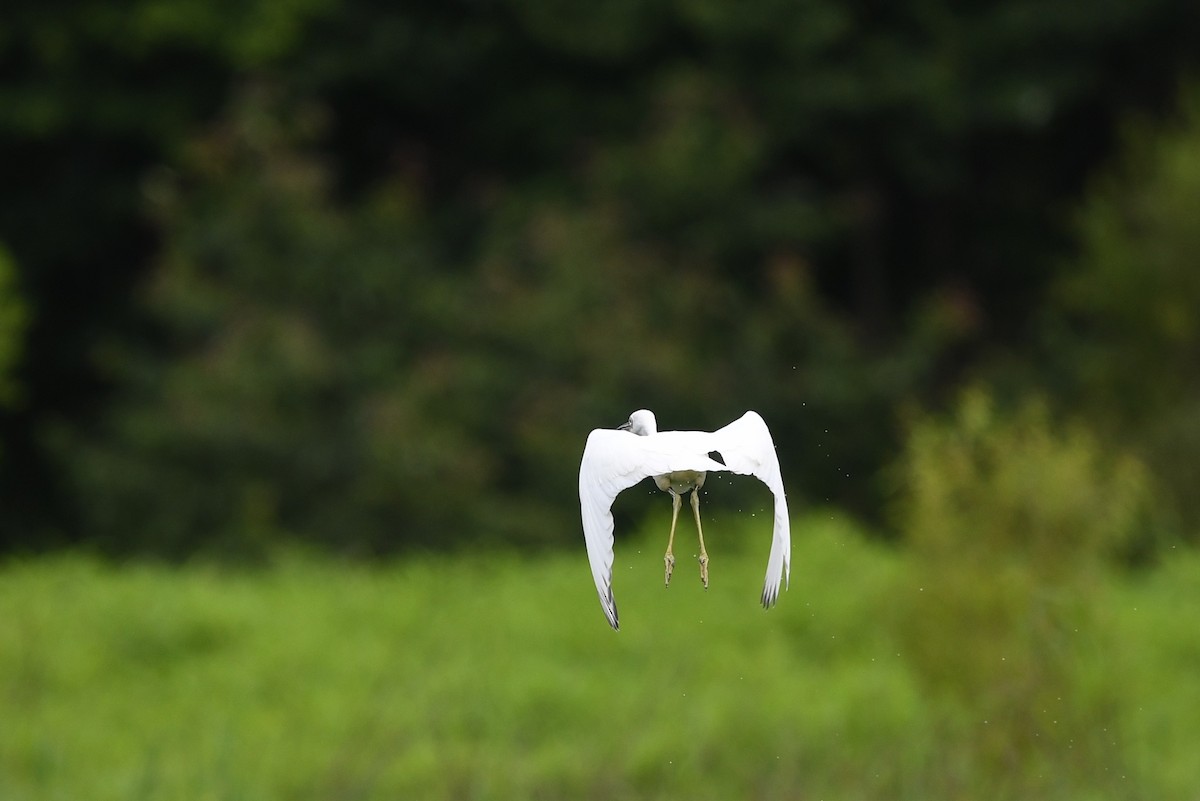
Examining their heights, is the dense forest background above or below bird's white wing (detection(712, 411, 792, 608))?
above

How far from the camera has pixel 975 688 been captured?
234 inches

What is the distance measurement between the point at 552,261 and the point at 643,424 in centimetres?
1021

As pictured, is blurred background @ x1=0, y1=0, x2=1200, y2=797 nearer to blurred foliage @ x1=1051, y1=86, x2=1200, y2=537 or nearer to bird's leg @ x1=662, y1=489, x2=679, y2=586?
blurred foliage @ x1=1051, y1=86, x2=1200, y2=537

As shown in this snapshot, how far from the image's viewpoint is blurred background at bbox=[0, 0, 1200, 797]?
10.5 meters

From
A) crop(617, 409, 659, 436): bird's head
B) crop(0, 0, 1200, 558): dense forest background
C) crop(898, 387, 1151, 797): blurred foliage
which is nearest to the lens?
crop(617, 409, 659, 436): bird's head

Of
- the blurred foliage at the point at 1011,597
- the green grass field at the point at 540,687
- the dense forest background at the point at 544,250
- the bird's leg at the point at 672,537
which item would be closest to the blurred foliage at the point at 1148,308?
the dense forest background at the point at 544,250

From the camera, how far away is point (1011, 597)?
5.72 metres

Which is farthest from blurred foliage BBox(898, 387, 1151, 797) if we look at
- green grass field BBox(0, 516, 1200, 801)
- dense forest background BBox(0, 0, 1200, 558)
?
dense forest background BBox(0, 0, 1200, 558)

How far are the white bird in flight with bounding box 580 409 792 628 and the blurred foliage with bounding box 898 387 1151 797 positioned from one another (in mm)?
4565

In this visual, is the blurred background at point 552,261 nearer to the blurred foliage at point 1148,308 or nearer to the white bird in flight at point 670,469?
the blurred foliage at point 1148,308

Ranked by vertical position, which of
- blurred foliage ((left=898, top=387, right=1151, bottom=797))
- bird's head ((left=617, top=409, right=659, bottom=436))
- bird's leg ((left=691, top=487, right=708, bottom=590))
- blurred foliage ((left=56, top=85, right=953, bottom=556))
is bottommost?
bird's leg ((left=691, top=487, right=708, bottom=590))

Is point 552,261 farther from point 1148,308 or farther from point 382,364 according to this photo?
point 1148,308

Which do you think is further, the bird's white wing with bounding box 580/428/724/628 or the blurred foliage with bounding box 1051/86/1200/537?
the blurred foliage with bounding box 1051/86/1200/537

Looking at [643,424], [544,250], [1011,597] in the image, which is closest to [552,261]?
[544,250]
